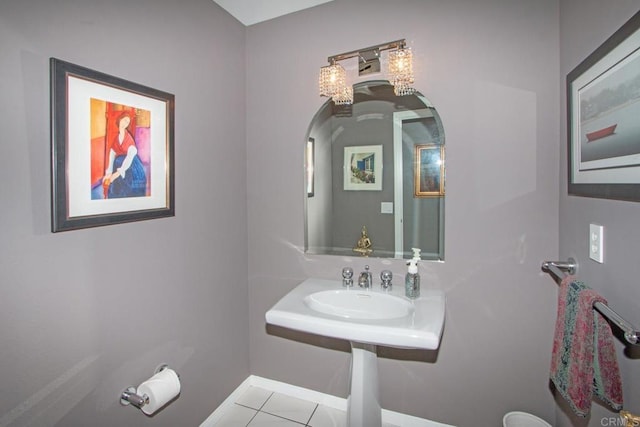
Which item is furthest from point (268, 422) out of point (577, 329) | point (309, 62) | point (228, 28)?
point (228, 28)

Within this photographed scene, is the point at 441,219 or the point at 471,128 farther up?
the point at 471,128

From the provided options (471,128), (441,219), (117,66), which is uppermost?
(117,66)

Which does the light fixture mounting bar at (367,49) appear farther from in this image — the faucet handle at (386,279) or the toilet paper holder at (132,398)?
the toilet paper holder at (132,398)

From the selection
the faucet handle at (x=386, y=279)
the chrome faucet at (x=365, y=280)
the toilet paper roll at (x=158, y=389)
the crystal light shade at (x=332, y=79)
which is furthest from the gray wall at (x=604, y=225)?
the toilet paper roll at (x=158, y=389)

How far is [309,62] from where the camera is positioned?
190 centimetres

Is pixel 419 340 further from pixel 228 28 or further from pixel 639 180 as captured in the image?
pixel 228 28

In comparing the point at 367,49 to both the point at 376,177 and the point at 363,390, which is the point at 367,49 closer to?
the point at 376,177

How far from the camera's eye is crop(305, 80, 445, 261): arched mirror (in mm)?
1716

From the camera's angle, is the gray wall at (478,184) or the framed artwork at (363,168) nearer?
the gray wall at (478,184)

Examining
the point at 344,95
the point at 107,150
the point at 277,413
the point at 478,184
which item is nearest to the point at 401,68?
the point at 344,95

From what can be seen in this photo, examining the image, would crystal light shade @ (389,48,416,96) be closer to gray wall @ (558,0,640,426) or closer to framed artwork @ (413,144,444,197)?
framed artwork @ (413,144,444,197)

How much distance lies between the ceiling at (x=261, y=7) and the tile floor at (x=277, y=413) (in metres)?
2.34

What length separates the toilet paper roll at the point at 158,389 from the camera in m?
1.30

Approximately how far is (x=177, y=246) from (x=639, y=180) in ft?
5.70
